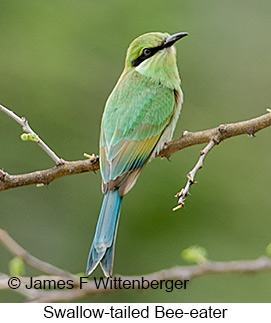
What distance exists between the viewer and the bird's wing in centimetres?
227

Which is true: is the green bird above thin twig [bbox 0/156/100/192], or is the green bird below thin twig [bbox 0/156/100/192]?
above

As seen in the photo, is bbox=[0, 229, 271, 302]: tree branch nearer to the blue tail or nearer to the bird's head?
the blue tail

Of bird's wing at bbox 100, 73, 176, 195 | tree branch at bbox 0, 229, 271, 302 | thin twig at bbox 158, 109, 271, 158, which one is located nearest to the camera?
tree branch at bbox 0, 229, 271, 302

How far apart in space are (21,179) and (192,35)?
2.98 metres

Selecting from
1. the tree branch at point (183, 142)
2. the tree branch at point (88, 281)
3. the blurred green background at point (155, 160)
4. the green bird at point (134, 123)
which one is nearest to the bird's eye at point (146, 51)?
the green bird at point (134, 123)

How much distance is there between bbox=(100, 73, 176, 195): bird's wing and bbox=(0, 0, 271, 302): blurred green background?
1511mm

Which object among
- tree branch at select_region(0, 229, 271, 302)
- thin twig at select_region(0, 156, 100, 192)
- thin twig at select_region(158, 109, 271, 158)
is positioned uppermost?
thin twig at select_region(158, 109, 271, 158)

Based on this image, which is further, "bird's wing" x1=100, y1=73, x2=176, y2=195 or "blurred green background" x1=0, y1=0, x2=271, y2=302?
"blurred green background" x1=0, y1=0, x2=271, y2=302

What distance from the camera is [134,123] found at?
241 cm

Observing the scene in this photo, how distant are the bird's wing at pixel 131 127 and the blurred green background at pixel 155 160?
151 centimetres

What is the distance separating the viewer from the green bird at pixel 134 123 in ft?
7.22

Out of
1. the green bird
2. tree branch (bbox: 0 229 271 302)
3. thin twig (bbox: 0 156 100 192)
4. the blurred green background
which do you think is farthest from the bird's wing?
the blurred green background

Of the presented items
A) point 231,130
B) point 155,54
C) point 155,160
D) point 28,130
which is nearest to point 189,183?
point 231,130

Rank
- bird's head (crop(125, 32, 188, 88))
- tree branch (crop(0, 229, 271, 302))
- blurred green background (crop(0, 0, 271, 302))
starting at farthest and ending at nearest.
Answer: blurred green background (crop(0, 0, 271, 302)), bird's head (crop(125, 32, 188, 88)), tree branch (crop(0, 229, 271, 302))
